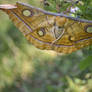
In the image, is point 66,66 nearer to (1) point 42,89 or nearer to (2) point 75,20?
(1) point 42,89

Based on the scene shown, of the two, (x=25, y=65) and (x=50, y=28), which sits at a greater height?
(x=50, y=28)

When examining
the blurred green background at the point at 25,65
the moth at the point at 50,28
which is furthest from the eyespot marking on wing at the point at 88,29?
the blurred green background at the point at 25,65

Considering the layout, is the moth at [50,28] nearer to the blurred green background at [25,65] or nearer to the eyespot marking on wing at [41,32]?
the eyespot marking on wing at [41,32]

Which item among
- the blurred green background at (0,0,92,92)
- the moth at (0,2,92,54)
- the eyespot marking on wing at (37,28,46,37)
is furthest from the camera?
the blurred green background at (0,0,92,92)

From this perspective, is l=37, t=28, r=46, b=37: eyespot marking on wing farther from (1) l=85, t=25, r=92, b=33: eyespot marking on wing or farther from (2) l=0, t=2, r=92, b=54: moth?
(1) l=85, t=25, r=92, b=33: eyespot marking on wing

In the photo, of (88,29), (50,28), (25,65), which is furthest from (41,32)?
(25,65)

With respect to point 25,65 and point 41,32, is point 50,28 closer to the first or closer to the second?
point 41,32

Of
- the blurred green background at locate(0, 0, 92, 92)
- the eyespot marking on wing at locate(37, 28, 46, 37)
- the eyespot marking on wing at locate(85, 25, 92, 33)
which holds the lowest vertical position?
the blurred green background at locate(0, 0, 92, 92)

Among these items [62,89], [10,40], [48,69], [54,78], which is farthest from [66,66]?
[10,40]

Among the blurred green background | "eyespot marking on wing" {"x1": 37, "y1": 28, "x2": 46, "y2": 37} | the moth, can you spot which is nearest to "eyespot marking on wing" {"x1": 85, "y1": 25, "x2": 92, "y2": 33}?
the moth
